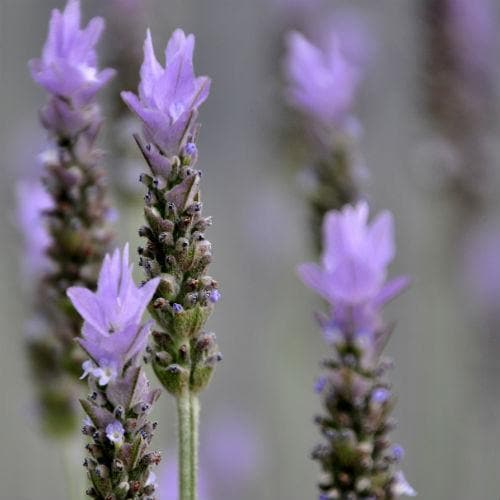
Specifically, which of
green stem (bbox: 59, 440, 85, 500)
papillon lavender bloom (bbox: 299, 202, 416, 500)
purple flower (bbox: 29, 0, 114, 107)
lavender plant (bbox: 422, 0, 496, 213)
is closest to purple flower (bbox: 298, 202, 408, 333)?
papillon lavender bloom (bbox: 299, 202, 416, 500)

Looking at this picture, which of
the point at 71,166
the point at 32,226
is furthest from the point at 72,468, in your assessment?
the point at 71,166

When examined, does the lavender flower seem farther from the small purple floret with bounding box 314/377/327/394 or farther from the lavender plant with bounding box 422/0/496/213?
the lavender plant with bounding box 422/0/496/213

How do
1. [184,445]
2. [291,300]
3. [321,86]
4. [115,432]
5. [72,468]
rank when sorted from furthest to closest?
[291,300] < [321,86] < [72,468] < [184,445] < [115,432]

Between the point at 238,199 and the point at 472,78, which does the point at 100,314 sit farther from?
the point at 238,199

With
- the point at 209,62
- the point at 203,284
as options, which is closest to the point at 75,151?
the point at 203,284

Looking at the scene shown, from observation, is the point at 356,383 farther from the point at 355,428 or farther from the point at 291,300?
the point at 291,300

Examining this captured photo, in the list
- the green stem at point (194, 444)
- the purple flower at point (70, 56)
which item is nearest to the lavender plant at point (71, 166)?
the purple flower at point (70, 56)
